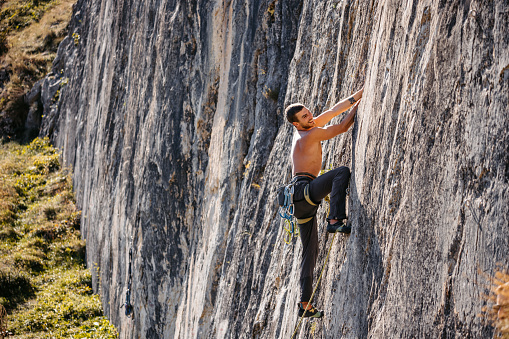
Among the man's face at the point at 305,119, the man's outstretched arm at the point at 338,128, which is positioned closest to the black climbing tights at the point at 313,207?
the man's outstretched arm at the point at 338,128

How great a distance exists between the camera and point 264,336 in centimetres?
648

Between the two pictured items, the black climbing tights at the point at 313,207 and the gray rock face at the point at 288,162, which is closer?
the gray rock face at the point at 288,162

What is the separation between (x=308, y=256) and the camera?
523cm

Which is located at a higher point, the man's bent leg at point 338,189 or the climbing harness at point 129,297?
the man's bent leg at point 338,189

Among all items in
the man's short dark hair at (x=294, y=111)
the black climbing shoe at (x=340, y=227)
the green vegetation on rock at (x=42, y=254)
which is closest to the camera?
the black climbing shoe at (x=340, y=227)

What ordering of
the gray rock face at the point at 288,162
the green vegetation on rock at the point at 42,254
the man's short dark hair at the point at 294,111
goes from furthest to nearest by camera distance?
the green vegetation on rock at the point at 42,254, the man's short dark hair at the point at 294,111, the gray rock face at the point at 288,162

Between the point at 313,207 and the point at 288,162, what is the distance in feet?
5.55

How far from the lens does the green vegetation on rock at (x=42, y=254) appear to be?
15.3 meters

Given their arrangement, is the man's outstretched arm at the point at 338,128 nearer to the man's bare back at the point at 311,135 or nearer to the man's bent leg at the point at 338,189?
the man's bare back at the point at 311,135

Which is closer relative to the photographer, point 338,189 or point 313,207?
A: point 338,189

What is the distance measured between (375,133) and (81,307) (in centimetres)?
1429

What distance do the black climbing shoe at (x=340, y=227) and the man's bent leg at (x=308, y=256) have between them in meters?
0.52

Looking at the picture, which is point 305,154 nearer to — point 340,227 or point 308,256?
point 340,227

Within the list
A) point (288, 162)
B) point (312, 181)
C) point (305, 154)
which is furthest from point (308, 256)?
point (288, 162)
